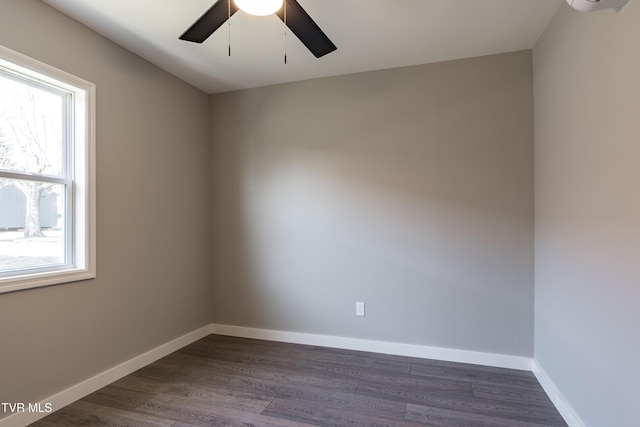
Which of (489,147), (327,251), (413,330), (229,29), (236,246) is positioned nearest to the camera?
(229,29)

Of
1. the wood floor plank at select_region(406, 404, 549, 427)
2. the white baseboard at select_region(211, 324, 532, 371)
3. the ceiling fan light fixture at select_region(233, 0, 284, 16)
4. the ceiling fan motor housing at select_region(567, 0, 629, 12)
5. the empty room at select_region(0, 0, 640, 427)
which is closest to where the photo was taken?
the ceiling fan motor housing at select_region(567, 0, 629, 12)

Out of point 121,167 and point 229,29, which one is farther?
point 121,167

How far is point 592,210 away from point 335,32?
1.99 m

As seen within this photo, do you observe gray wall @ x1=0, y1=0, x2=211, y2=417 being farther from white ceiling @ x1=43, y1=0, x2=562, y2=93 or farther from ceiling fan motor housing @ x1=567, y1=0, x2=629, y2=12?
ceiling fan motor housing @ x1=567, y1=0, x2=629, y2=12

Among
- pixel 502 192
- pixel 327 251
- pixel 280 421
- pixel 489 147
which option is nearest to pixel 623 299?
pixel 502 192

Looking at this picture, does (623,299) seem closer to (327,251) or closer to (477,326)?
(477,326)

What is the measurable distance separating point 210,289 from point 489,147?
10.1 ft

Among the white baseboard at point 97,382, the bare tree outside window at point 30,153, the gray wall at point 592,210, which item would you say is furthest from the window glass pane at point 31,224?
the gray wall at point 592,210

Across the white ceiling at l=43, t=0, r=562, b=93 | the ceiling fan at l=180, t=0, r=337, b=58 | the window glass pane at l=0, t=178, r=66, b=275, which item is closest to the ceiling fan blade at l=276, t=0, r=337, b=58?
the ceiling fan at l=180, t=0, r=337, b=58

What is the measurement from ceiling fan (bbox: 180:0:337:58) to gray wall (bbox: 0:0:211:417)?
1111mm

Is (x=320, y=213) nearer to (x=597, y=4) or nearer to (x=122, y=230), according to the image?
(x=122, y=230)

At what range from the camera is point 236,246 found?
11.3 ft

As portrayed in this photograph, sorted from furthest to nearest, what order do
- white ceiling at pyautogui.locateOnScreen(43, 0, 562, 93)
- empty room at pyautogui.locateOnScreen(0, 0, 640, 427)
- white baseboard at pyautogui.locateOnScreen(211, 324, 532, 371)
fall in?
white baseboard at pyautogui.locateOnScreen(211, 324, 532, 371) → white ceiling at pyautogui.locateOnScreen(43, 0, 562, 93) → empty room at pyautogui.locateOnScreen(0, 0, 640, 427)

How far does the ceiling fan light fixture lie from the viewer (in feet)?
4.93
